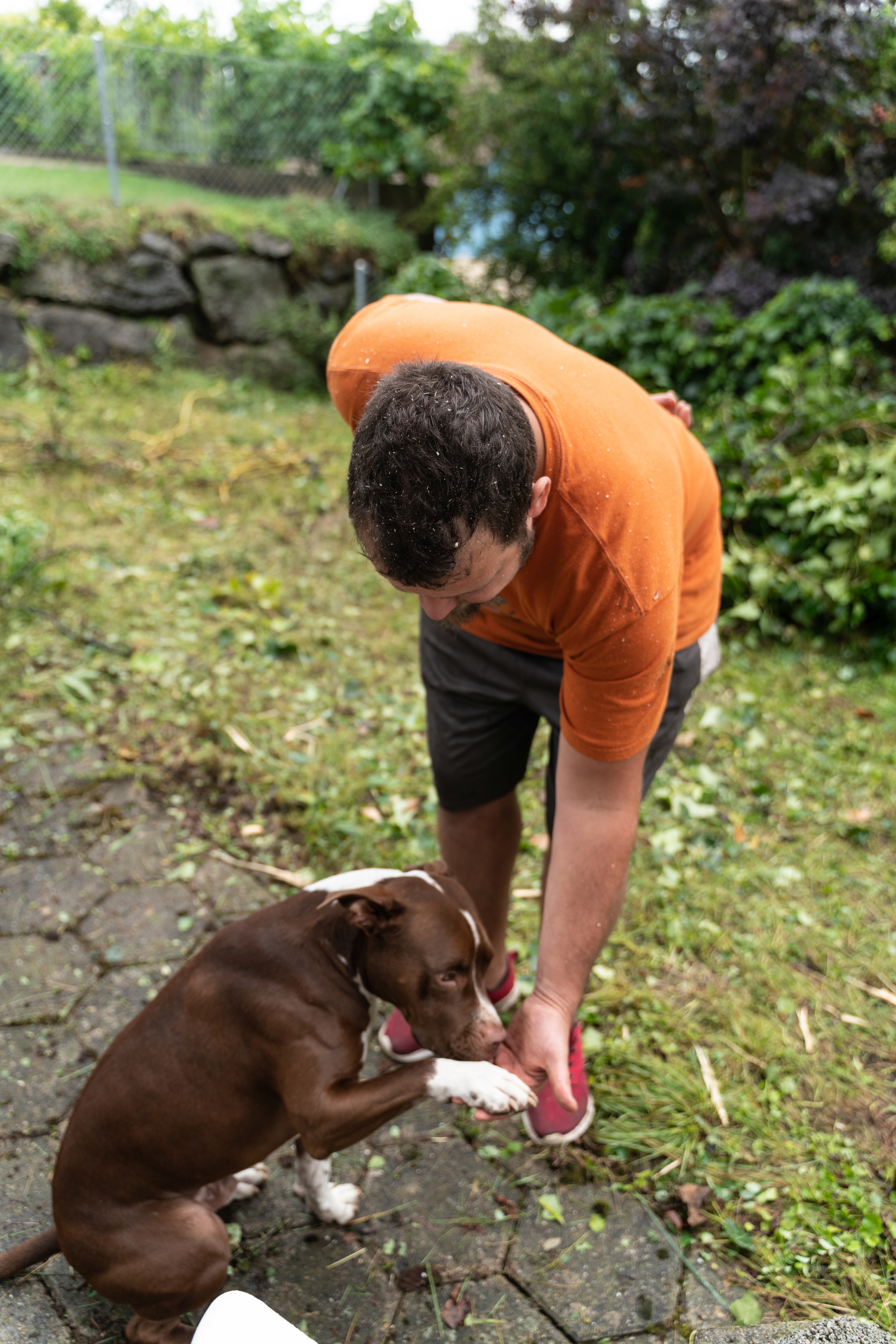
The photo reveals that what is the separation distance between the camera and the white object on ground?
61.4 inches

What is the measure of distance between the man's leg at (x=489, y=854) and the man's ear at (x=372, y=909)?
76 centimetres

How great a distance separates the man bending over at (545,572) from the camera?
1.71m

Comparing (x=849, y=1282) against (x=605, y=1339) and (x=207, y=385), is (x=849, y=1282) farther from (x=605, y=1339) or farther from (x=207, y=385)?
(x=207, y=385)

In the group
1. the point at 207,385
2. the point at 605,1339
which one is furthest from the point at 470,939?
the point at 207,385

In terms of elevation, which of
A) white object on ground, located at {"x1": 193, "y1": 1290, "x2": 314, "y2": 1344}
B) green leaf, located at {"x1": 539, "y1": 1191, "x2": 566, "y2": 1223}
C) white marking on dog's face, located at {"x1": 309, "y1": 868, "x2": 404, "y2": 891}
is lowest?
green leaf, located at {"x1": 539, "y1": 1191, "x2": 566, "y2": 1223}

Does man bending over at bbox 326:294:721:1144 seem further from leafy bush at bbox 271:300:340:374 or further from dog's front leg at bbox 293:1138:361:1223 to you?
leafy bush at bbox 271:300:340:374

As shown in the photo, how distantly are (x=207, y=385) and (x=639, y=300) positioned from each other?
4.12m

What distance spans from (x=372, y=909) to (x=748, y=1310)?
1424 millimetres

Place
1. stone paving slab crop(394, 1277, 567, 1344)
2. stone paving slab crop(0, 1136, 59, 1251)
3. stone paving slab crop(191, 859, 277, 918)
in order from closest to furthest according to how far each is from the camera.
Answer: stone paving slab crop(394, 1277, 567, 1344)
stone paving slab crop(0, 1136, 59, 1251)
stone paving slab crop(191, 859, 277, 918)

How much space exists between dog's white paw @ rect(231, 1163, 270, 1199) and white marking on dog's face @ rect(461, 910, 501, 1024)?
823 millimetres

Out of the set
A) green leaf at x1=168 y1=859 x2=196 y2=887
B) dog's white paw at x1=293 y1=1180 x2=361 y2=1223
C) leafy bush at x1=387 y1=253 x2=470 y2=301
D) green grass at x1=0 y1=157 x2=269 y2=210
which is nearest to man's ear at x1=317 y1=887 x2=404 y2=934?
dog's white paw at x1=293 y1=1180 x2=361 y2=1223

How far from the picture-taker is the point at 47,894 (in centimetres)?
348

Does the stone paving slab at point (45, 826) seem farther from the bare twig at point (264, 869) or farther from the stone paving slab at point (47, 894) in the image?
the bare twig at point (264, 869)

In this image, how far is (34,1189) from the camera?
254cm
